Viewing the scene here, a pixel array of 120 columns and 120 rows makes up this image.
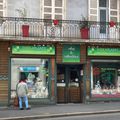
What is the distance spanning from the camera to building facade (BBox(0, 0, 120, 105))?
25797 millimetres

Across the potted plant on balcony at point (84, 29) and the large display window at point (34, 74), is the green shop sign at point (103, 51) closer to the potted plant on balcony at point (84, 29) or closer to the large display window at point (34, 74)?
the potted plant on balcony at point (84, 29)

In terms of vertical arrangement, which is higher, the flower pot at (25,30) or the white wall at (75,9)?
the white wall at (75,9)

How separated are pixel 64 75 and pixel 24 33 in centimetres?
386

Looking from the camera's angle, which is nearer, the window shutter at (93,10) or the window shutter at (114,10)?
the window shutter at (93,10)

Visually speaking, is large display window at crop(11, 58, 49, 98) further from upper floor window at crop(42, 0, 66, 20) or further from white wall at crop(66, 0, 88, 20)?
white wall at crop(66, 0, 88, 20)

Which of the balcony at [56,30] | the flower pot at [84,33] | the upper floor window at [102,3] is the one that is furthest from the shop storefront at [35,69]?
the upper floor window at [102,3]

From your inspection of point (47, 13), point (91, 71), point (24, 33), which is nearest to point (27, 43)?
point (24, 33)

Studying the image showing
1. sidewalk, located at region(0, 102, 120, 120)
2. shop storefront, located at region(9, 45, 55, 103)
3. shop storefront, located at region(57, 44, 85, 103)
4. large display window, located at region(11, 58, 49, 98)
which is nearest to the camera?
sidewalk, located at region(0, 102, 120, 120)

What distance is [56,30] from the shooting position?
26.5 m

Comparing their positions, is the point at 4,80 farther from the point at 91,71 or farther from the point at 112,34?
the point at 112,34

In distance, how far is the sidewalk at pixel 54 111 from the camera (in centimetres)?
2080

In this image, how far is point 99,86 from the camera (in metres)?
27.9

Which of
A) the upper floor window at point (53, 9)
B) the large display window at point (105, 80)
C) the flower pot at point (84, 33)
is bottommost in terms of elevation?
the large display window at point (105, 80)

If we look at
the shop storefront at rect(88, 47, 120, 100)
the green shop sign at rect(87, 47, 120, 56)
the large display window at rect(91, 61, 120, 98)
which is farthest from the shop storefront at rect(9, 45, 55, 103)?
the large display window at rect(91, 61, 120, 98)
